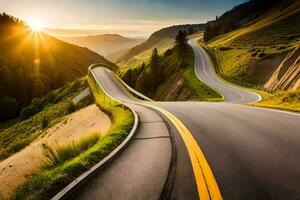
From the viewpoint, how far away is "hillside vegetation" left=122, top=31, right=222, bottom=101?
51656 millimetres

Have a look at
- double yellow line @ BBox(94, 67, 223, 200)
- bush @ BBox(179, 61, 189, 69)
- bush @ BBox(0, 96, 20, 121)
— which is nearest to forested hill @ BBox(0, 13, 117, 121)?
bush @ BBox(0, 96, 20, 121)

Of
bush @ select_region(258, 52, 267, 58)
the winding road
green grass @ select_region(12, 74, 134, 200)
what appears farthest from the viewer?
bush @ select_region(258, 52, 267, 58)

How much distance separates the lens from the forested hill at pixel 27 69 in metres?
129

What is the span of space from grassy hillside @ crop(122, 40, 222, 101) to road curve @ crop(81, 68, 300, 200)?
114 ft

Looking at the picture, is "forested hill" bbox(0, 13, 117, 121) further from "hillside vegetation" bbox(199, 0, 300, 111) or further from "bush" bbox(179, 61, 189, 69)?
"hillside vegetation" bbox(199, 0, 300, 111)

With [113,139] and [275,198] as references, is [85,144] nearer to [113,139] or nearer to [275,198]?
[113,139]

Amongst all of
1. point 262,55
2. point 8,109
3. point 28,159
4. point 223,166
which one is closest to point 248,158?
point 223,166

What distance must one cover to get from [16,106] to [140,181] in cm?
11321

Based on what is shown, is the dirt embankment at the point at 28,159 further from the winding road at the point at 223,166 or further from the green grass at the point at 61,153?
the winding road at the point at 223,166

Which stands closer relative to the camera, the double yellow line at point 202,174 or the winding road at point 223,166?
the double yellow line at point 202,174

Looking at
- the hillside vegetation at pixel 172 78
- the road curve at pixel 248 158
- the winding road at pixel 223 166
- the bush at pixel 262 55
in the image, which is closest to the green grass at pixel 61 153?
the winding road at pixel 223 166

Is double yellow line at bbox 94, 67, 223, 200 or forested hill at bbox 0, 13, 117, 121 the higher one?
double yellow line at bbox 94, 67, 223, 200

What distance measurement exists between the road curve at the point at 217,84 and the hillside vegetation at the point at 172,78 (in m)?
1.61

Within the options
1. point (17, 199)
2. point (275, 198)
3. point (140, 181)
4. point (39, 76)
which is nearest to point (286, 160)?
point (275, 198)
